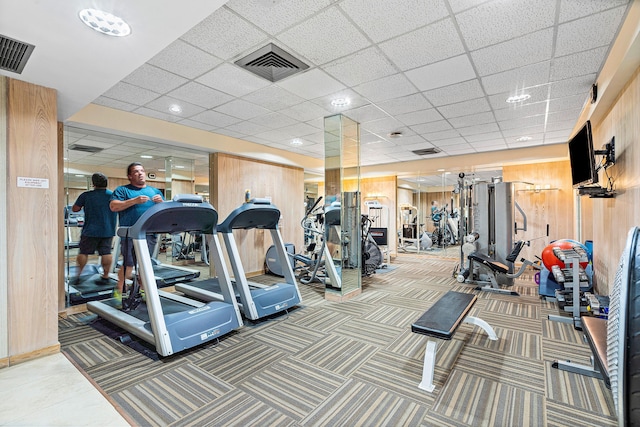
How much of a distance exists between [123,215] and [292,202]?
13.0 feet

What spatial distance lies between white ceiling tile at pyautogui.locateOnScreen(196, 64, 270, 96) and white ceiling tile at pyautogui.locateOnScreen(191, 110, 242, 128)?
0.90 m

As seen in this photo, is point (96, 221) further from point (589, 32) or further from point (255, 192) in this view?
point (589, 32)

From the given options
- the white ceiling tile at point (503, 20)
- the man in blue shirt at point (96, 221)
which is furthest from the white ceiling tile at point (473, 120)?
the man in blue shirt at point (96, 221)

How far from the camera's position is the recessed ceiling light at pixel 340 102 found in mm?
4016

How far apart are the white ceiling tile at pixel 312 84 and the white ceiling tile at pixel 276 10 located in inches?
33.8

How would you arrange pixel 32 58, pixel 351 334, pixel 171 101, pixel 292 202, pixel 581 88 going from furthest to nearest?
pixel 292 202, pixel 171 101, pixel 581 88, pixel 351 334, pixel 32 58

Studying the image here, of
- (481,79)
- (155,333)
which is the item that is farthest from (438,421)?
(481,79)

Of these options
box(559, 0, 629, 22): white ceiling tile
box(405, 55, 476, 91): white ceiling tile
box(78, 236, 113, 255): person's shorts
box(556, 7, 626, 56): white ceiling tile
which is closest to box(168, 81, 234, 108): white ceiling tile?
box(405, 55, 476, 91): white ceiling tile

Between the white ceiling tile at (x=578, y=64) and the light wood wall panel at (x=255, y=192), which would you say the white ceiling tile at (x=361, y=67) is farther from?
the light wood wall panel at (x=255, y=192)

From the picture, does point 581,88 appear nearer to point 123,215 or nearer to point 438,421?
point 438,421

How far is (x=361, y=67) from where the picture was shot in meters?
3.12

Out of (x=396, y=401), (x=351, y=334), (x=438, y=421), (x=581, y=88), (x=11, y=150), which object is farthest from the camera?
(x=581, y=88)

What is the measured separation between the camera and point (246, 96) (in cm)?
388

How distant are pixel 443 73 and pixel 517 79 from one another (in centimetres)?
91
